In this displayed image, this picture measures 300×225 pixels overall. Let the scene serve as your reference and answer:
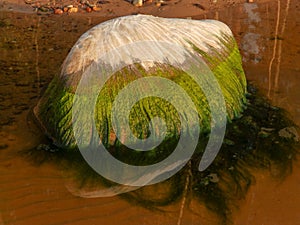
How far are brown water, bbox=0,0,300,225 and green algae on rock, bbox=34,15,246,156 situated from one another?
527mm

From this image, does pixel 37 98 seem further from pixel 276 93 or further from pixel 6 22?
pixel 6 22

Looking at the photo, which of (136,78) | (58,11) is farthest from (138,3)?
(136,78)

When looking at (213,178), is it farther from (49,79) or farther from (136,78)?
(49,79)

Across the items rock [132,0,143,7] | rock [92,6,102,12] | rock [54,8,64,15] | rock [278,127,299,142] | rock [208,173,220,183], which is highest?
rock [132,0,143,7]

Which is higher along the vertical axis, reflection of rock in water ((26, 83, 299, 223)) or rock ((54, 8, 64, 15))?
rock ((54, 8, 64, 15))

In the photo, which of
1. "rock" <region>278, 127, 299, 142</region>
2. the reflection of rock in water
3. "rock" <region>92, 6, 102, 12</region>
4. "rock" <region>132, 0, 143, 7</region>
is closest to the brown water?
the reflection of rock in water

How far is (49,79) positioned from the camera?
24.1 feet

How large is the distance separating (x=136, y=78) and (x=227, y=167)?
57.8 inches

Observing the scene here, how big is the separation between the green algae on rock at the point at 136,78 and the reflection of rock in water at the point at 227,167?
279 millimetres

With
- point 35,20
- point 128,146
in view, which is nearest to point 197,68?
point 128,146

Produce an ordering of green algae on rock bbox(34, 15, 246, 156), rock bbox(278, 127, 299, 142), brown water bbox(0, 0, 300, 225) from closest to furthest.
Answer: brown water bbox(0, 0, 300, 225)
green algae on rock bbox(34, 15, 246, 156)
rock bbox(278, 127, 299, 142)

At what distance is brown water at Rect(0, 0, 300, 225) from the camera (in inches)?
180

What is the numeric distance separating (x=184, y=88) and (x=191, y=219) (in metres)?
1.78

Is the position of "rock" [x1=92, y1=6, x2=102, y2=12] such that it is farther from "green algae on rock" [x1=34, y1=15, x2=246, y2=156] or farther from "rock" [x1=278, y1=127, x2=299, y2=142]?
"rock" [x1=278, y1=127, x2=299, y2=142]
